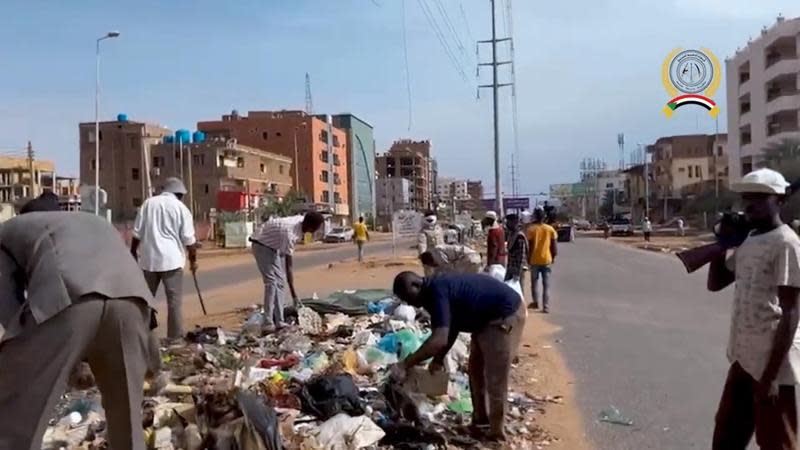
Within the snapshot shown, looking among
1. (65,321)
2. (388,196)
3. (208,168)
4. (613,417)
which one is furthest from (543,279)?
(388,196)

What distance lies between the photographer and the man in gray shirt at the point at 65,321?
3.70 m

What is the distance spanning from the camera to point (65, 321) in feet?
12.2

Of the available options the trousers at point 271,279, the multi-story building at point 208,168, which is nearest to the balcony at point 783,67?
the multi-story building at point 208,168

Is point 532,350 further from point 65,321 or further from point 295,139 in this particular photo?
point 295,139

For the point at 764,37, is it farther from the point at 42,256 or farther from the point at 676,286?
the point at 42,256

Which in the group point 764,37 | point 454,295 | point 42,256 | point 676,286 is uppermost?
point 764,37

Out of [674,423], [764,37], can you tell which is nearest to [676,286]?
[674,423]

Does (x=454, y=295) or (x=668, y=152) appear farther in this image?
(x=668, y=152)

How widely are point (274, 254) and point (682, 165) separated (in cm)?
9814

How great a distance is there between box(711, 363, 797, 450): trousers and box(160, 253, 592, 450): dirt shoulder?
1.72m

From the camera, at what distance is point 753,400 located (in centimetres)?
420

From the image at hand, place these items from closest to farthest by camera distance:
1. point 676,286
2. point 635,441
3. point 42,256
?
1. point 42,256
2. point 635,441
3. point 676,286

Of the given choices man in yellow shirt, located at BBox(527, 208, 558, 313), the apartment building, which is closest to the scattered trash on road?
man in yellow shirt, located at BBox(527, 208, 558, 313)

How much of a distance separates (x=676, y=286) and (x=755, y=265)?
15426 millimetres
